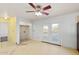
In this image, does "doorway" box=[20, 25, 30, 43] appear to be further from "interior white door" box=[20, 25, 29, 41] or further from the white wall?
the white wall

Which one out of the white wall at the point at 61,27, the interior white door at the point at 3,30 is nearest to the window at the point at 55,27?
the white wall at the point at 61,27

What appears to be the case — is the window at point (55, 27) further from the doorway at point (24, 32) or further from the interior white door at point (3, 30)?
the interior white door at point (3, 30)

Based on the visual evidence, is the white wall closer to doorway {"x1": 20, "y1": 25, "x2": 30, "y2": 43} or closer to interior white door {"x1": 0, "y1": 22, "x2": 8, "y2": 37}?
doorway {"x1": 20, "y1": 25, "x2": 30, "y2": 43}

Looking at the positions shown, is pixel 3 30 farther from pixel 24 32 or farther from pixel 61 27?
pixel 61 27

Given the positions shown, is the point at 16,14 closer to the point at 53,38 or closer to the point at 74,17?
the point at 53,38

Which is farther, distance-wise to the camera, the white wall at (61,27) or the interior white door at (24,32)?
the interior white door at (24,32)

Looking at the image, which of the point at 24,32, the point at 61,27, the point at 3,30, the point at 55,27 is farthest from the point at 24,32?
the point at 61,27

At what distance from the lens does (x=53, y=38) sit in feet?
6.85

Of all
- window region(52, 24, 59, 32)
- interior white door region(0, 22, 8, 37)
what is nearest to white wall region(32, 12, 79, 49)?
window region(52, 24, 59, 32)

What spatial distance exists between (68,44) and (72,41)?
9.0 inches

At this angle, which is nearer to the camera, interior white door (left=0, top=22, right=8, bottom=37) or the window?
the window

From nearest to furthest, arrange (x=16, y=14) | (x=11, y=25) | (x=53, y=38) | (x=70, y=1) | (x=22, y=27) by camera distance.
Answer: (x=70, y=1) < (x=16, y=14) < (x=53, y=38) < (x=22, y=27) < (x=11, y=25)

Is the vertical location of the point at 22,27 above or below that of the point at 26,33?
above

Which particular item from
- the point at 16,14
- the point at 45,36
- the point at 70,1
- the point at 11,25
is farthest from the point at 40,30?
the point at 70,1
